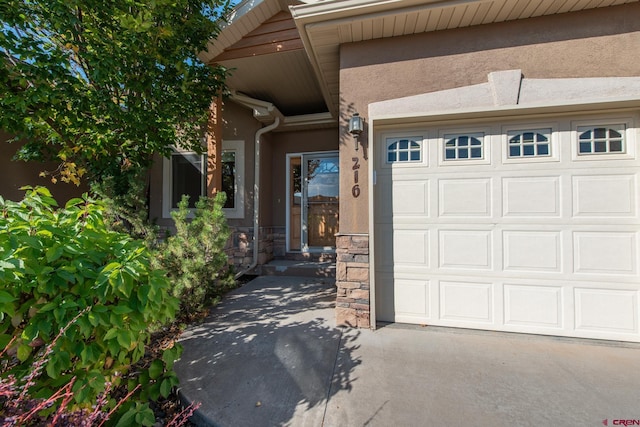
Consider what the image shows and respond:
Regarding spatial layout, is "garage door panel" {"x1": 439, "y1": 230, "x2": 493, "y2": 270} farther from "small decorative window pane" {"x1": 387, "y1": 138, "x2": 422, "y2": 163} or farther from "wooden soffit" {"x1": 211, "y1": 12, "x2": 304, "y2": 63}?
"wooden soffit" {"x1": 211, "y1": 12, "x2": 304, "y2": 63}

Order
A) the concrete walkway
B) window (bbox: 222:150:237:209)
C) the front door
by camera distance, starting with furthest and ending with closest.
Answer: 1. the front door
2. window (bbox: 222:150:237:209)
3. the concrete walkway

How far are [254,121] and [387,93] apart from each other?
3523 millimetres

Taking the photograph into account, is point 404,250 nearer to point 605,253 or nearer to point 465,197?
point 465,197

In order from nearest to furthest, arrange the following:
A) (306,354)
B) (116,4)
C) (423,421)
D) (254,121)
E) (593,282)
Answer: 1. (423,421)
2. (306,354)
3. (593,282)
4. (116,4)
5. (254,121)

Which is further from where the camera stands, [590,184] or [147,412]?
[590,184]

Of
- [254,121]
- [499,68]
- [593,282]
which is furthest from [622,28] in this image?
[254,121]

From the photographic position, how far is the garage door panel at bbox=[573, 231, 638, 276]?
2.68 meters

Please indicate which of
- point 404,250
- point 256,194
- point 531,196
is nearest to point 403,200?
point 404,250

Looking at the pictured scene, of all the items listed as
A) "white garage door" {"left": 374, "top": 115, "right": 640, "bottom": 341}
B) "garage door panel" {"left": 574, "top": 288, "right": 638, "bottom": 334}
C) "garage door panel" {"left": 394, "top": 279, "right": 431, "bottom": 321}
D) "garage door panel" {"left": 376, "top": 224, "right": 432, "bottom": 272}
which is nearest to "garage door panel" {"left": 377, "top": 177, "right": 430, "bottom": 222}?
"white garage door" {"left": 374, "top": 115, "right": 640, "bottom": 341}

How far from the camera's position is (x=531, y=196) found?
2871 millimetres

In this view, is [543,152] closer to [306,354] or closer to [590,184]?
[590,184]

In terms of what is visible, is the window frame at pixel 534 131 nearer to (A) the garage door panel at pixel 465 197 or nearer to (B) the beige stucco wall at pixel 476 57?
(A) the garage door panel at pixel 465 197

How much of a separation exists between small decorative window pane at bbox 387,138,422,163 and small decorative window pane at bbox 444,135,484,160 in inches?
Result: 12.2

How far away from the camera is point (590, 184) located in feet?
9.04
